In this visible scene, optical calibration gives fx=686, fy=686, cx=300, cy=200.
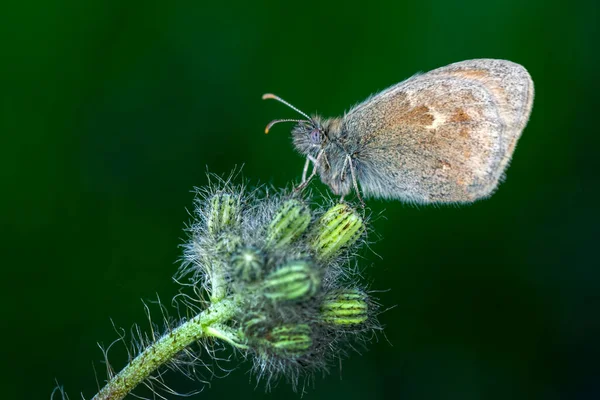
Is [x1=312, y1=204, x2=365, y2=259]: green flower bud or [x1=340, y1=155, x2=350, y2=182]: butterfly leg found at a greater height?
[x1=312, y1=204, x2=365, y2=259]: green flower bud

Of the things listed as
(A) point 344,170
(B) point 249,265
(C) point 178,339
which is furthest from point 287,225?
(A) point 344,170

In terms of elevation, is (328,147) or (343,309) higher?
(328,147)

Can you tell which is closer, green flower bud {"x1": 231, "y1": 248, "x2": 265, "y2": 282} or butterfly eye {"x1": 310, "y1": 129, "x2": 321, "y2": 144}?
green flower bud {"x1": 231, "y1": 248, "x2": 265, "y2": 282}

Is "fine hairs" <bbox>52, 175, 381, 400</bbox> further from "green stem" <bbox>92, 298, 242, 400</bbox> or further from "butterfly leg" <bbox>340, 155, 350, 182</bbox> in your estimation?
"butterfly leg" <bbox>340, 155, 350, 182</bbox>

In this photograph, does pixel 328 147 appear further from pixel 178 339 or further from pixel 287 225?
pixel 178 339

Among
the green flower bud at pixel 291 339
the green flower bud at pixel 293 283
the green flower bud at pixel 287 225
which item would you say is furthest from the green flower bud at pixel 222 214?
the green flower bud at pixel 291 339

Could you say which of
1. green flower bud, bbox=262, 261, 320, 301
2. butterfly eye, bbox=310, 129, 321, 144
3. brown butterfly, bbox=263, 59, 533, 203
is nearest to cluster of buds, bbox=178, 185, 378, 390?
green flower bud, bbox=262, 261, 320, 301

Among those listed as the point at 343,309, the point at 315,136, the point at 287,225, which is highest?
the point at 287,225

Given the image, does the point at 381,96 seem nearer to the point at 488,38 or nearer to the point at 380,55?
the point at 380,55
